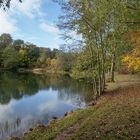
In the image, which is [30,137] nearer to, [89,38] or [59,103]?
[89,38]

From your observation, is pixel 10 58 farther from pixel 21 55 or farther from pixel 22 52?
pixel 22 52

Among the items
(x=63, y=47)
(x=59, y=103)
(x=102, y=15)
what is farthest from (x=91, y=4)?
(x=59, y=103)

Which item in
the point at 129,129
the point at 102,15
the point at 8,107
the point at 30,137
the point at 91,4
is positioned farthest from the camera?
the point at 8,107

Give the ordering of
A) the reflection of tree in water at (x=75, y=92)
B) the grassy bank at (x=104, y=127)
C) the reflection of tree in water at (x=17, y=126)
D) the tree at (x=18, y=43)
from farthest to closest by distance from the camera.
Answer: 1. the tree at (x=18, y=43)
2. the reflection of tree in water at (x=75, y=92)
3. the reflection of tree in water at (x=17, y=126)
4. the grassy bank at (x=104, y=127)

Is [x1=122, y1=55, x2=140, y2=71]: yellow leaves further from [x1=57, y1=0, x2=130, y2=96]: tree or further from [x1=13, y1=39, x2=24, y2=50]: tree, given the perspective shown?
[x1=13, y1=39, x2=24, y2=50]: tree

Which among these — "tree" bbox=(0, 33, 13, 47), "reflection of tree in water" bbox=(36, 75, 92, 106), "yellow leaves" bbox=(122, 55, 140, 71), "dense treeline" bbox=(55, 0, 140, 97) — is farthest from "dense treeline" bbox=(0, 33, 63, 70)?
"dense treeline" bbox=(55, 0, 140, 97)

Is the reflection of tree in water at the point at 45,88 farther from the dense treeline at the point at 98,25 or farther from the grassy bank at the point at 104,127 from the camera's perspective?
the grassy bank at the point at 104,127

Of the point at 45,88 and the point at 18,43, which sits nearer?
the point at 45,88

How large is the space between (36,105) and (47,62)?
94670mm

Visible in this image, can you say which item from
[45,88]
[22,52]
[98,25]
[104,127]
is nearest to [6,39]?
[22,52]

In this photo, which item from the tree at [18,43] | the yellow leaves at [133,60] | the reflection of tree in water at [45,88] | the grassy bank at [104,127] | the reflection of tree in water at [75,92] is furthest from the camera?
the tree at [18,43]

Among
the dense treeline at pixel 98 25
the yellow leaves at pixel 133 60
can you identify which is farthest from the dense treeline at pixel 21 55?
the dense treeline at pixel 98 25

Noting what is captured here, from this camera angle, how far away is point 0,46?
129000 mm

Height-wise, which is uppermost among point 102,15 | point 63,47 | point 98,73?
point 102,15
